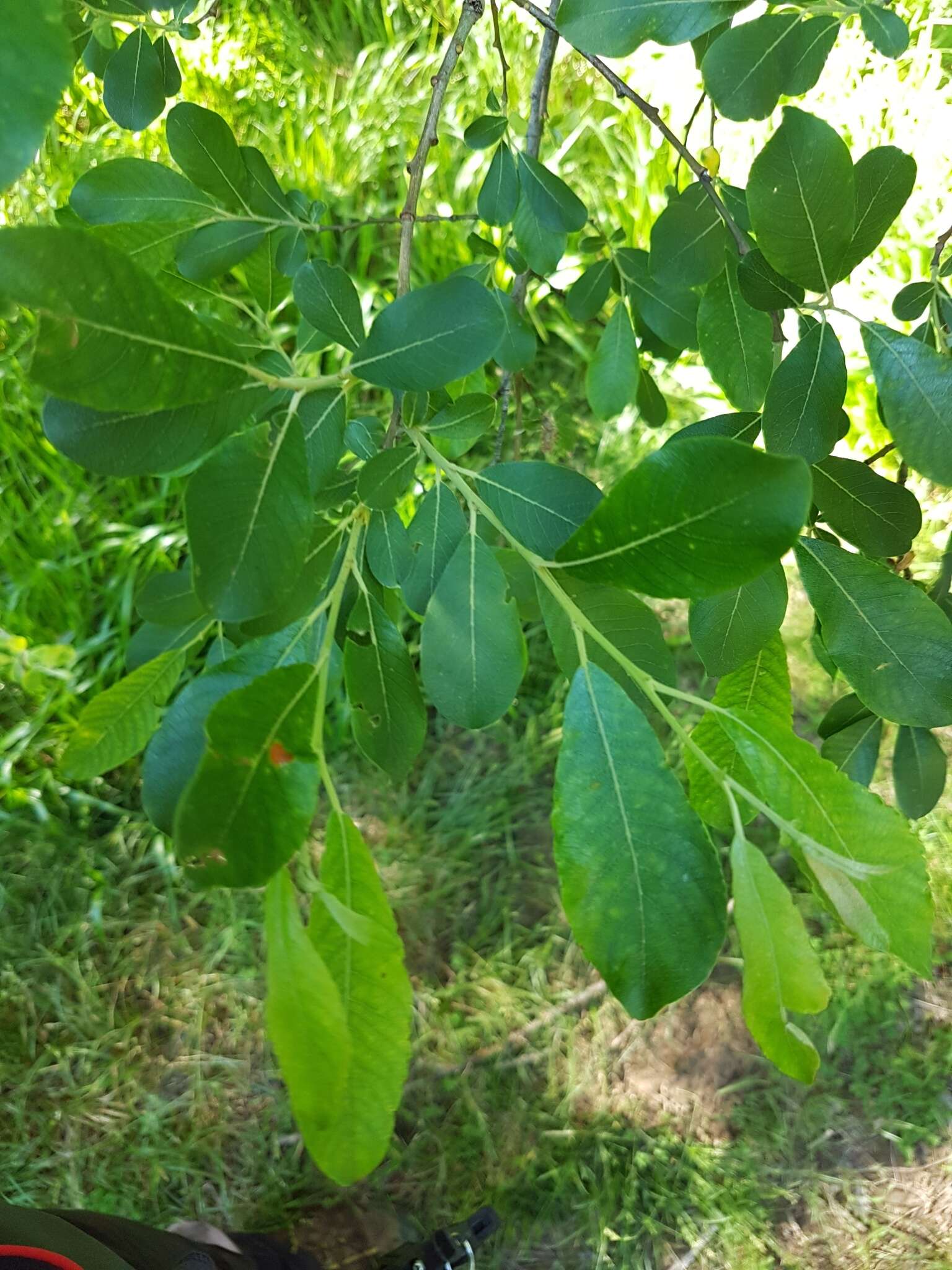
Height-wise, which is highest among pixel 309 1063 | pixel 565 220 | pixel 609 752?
pixel 565 220

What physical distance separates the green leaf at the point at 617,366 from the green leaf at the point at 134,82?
54 cm

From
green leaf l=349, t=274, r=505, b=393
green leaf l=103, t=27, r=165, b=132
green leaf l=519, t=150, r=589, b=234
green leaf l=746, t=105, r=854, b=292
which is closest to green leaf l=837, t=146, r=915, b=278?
green leaf l=746, t=105, r=854, b=292

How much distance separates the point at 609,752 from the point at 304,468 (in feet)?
0.71

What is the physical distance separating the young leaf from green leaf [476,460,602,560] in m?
0.30

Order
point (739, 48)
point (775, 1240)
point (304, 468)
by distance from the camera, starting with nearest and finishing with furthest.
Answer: point (304, 468) < point (739, 48) < point (775, 1240)

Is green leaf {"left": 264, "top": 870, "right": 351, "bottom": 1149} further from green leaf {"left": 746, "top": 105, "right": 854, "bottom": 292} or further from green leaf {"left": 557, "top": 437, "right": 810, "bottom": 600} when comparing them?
green leaf {"left": 746, "top": 105, "right": 854, "bottom": 292}

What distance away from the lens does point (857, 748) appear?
0.86 meters

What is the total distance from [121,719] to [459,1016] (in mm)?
1325

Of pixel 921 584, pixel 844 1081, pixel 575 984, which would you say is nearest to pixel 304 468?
pixel 921 584

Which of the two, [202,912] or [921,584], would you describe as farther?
[202,912]

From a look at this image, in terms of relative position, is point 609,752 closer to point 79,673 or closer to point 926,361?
point 926,361

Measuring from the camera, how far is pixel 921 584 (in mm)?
766

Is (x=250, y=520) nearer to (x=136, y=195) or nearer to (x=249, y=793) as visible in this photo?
(x=249, y=793)

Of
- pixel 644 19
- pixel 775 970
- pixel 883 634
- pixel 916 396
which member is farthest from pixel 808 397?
pixel 775 970
